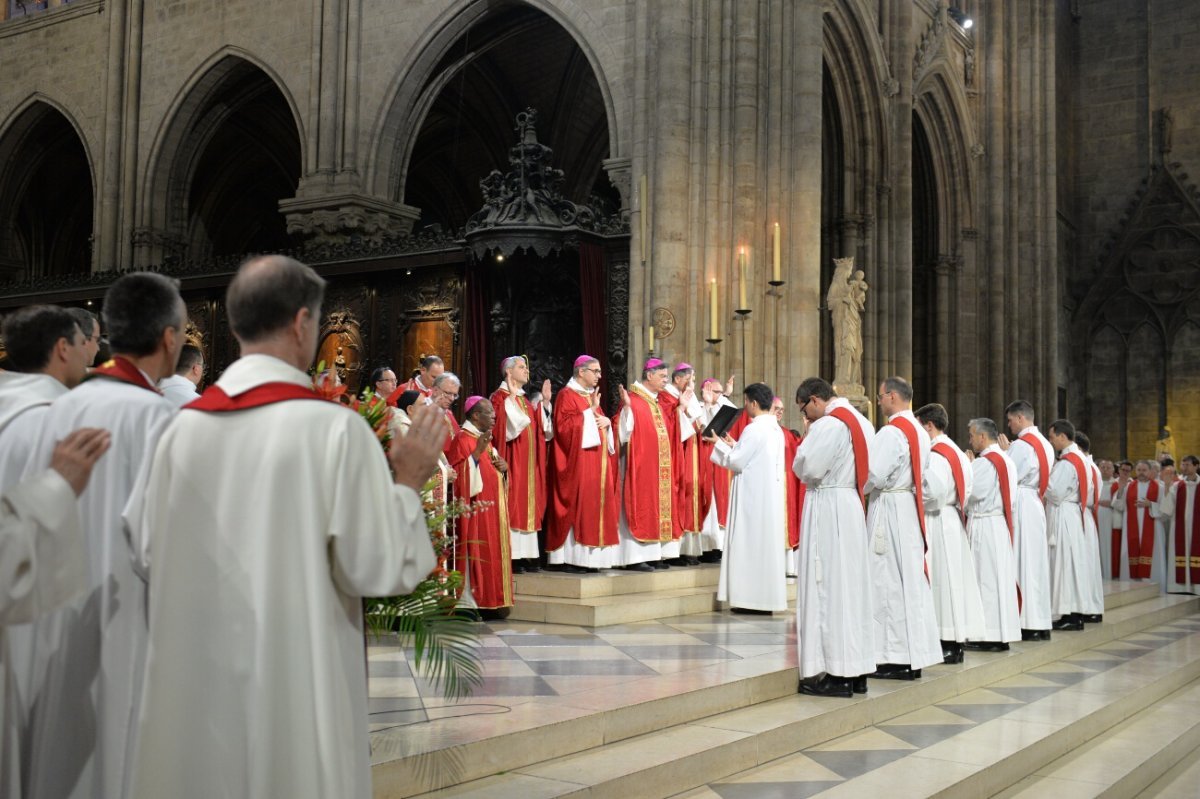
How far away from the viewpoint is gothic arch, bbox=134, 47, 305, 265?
1972 cm

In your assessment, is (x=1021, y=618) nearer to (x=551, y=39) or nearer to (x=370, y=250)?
(x=370, y=250)

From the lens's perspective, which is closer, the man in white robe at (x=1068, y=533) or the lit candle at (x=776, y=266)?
the man in white robe at (x=1068, y=533)

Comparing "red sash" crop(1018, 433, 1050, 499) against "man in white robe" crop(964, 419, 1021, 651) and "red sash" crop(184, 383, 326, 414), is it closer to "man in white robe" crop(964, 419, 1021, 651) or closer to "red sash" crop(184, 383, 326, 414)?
"man in white robe" crop(964, 419, 1021, 651)

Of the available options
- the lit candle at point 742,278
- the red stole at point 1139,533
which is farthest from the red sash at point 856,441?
the red stole at point 1139,533

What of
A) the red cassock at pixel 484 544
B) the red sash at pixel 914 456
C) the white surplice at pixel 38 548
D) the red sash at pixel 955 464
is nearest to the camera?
the white surplice at pixel 38 548

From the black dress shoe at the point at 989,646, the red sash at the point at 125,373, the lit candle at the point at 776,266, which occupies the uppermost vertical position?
the lit candle at the point at 776,266

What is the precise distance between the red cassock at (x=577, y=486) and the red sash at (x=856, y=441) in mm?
2953

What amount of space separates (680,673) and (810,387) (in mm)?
1757

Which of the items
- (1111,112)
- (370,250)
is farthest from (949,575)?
(1111,112)

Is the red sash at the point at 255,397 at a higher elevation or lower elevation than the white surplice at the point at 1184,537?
higher

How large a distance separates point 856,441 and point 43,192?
77.8 feet

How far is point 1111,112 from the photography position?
26812 millimetres

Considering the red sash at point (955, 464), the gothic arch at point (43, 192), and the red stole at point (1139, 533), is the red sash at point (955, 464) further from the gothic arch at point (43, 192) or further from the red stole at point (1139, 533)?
the gothic arch at point (43, 192)

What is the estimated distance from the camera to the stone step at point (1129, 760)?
6.12 meters
